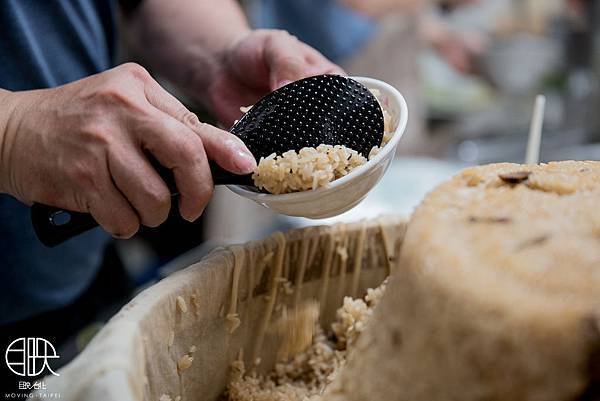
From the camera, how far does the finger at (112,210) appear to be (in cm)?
94

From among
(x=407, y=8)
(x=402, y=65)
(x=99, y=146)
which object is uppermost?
(x=99, y=146)

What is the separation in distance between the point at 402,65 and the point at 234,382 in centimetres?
232

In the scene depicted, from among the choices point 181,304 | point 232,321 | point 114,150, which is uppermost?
point 114,150

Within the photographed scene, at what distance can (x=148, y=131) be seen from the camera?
90 centimetres

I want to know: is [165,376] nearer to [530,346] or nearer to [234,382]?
[234,382]

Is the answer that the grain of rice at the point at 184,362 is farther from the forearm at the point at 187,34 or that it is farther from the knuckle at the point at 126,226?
the forearm at the point at 187,34

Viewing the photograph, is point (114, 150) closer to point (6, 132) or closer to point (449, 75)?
point (6, 132)

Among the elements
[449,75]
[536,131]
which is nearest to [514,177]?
[536,131]

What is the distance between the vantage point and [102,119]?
3.01ft

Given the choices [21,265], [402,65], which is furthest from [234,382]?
[402,65]

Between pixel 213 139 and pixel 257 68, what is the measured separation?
19.3 inches

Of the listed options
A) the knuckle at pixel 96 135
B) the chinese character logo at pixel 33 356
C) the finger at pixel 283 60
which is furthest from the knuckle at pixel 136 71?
the chinese character logo at pixel 33 356

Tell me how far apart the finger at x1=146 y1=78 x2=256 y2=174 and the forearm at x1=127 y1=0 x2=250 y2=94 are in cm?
56

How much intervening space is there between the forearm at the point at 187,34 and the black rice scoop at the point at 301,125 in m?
0.49
